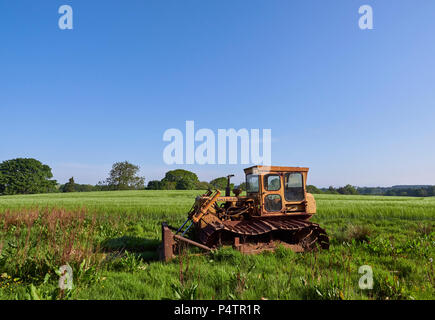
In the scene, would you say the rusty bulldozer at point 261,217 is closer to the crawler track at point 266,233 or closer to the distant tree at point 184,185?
the crawler track at point 266,233

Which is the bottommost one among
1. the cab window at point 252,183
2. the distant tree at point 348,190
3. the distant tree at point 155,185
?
the distant tree at point 348,190

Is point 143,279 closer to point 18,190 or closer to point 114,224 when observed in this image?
point 114,224

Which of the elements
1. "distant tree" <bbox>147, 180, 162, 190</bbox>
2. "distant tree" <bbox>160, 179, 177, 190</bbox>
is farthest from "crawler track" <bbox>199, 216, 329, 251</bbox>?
"distant tree" <bbox>147, 180, 162, 190</bbox>

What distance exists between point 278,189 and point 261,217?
1.10 meters

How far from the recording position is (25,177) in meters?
66.6

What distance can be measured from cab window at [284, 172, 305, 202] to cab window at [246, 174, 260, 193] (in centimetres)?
100

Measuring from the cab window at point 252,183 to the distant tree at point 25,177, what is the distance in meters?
79.2

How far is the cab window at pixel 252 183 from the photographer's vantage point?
7.95 meters

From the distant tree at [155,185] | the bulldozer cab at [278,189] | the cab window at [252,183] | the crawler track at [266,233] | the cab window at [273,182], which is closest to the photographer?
the crawler track at [266,233]

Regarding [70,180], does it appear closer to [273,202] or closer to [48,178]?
[48,178]

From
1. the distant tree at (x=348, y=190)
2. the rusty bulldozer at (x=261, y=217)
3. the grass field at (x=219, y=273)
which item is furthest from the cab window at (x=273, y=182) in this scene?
the distant tree at (x=348, y=190)

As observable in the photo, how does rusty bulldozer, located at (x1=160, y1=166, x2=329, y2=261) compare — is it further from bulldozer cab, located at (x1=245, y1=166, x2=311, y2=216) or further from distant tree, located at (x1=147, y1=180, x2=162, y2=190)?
distant tree, located at (x1=147, y1=180, x2=162, y2=190)
